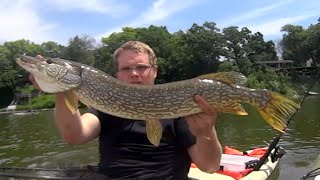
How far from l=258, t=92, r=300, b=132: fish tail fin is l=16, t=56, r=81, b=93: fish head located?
1256 mm

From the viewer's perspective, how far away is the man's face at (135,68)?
132 inches

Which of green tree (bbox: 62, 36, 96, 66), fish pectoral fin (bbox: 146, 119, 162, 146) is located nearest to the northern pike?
fish pectoral fin (bbox: 146, 119, 162, 146)

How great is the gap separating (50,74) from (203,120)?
105cm

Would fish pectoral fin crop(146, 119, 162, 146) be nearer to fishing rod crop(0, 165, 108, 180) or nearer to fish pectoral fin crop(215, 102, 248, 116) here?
fish pectoral fin crop(215, 102, 248, 116)

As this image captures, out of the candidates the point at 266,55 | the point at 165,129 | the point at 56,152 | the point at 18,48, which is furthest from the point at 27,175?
the point at 18,48

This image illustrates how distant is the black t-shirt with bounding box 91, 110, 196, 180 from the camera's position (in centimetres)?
331

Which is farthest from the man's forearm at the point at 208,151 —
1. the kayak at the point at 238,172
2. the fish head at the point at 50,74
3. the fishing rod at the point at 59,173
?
the kayak at the point at 238,172

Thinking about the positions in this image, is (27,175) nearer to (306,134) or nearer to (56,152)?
(56,152)

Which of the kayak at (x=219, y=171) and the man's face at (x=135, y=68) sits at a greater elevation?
the man's face at (x=135, y=68)

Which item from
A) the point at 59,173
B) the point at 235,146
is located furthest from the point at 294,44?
the point at 59,173

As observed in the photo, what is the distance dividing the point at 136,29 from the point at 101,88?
76.4 m

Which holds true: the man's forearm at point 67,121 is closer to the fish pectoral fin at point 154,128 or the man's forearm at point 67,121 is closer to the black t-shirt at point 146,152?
the black t-shirt at point 146,152

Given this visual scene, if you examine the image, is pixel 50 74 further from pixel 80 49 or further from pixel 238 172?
pixel 80 49

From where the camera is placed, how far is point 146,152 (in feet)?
10.9
